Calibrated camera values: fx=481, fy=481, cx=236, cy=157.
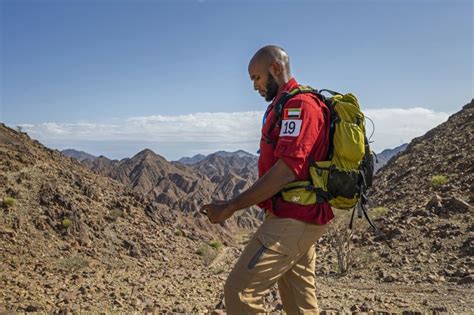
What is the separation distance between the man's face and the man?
0.01 metres

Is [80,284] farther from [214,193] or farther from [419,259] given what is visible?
[214,193]

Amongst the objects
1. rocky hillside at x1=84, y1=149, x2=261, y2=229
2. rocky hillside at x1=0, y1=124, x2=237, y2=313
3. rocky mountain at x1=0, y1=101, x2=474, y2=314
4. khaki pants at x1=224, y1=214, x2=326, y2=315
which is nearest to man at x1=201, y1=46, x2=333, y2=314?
khaki pants at x1=224, y1=214, x2=326, y2=315

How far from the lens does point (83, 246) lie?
44.7 ft

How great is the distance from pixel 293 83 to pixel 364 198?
0.80m

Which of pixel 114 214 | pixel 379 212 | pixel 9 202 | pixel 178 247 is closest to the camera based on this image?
pixel 379 212

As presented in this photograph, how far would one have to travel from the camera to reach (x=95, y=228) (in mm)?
15023

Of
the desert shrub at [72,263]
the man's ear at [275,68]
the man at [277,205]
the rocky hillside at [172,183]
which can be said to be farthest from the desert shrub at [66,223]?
the rocky hillside at [172,183]

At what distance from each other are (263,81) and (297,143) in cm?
54

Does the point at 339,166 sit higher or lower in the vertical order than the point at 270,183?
higher

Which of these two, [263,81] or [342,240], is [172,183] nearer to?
[342,240]

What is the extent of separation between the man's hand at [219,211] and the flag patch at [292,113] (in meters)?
0.57

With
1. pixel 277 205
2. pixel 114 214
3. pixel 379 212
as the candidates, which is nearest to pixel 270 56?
pixel 277 205

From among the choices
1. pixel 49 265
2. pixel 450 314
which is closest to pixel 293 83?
pixel 450 314

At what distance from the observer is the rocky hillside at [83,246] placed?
779 cm
